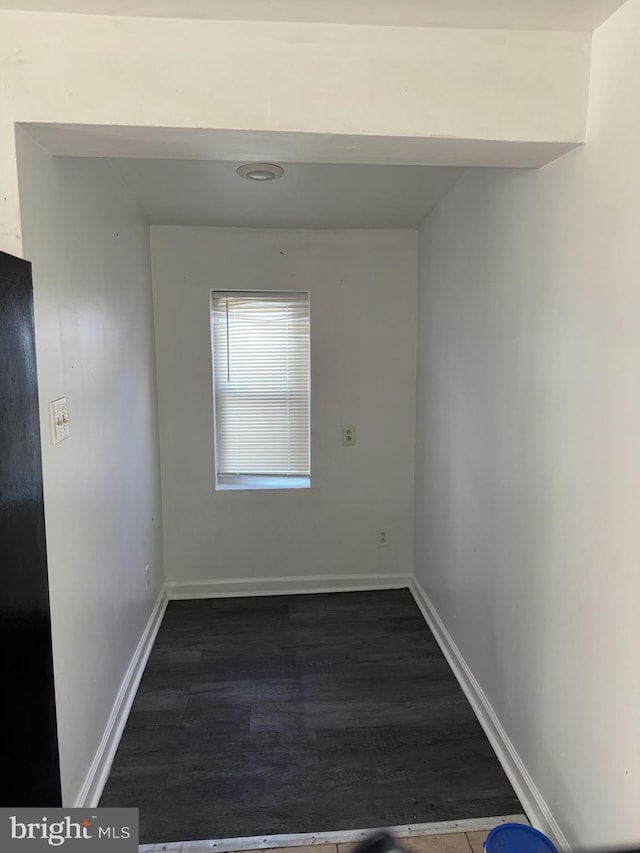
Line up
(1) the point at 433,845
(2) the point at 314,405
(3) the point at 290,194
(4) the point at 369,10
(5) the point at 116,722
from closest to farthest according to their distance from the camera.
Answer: (4) the point at 369,10 < (1) the point at 433,845 < (5) the point at 116,722 < (3) the point at 290,194 < (2) the point at 314,405

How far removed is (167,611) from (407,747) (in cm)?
169

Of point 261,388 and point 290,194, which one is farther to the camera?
point 261,388

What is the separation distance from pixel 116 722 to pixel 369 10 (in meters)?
2.53

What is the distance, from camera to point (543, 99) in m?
1.38

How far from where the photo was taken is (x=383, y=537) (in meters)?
3.44

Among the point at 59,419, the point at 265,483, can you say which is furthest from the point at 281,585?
the point at 59,419

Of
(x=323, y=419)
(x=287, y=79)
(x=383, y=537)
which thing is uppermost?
(x=287, y=79)

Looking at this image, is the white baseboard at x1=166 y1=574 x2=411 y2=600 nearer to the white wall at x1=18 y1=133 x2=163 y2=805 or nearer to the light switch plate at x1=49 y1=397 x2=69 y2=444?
the white wall at x1=18 y1=133 x2=163 y2=805

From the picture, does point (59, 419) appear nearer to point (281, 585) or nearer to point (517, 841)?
point (517, 841)

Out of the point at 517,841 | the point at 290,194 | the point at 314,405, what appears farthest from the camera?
the point at 314,405

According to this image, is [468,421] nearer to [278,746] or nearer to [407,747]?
[407,747]

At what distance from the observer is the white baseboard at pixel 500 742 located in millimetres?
1647

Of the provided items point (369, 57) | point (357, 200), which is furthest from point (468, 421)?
point (369, 57)

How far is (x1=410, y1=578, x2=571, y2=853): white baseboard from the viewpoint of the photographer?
5.41 feet
